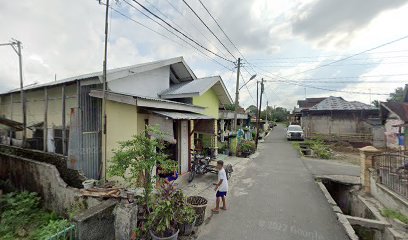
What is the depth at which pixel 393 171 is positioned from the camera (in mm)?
7551

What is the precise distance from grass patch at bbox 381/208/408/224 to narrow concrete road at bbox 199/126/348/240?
1515 millimetres

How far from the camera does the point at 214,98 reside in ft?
48.2

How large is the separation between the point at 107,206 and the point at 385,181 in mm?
9313

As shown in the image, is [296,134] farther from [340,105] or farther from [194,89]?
[194,89]

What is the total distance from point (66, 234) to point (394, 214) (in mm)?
8895

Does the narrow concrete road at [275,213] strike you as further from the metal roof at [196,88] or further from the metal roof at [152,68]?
the metal roof at [152,68]

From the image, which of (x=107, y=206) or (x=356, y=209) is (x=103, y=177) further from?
(x=356, y=209)

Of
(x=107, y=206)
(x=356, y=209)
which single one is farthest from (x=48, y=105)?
(x=356, y=209)

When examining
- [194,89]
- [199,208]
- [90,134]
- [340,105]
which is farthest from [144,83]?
[340,105]

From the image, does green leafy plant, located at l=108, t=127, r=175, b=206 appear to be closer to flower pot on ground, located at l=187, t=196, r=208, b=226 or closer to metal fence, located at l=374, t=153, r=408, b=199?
flower pot on ground, located at l=187, t=196, r=208, b=226

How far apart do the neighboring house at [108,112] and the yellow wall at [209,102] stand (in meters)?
0.17

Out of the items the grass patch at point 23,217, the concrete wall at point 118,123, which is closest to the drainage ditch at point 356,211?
the concrete wall at point 118,123

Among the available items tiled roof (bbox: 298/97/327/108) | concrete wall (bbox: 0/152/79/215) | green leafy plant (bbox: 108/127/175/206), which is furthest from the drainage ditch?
tiled roof (bbox: 298/97/327/108)

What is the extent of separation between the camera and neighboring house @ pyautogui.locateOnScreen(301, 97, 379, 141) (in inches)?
946
